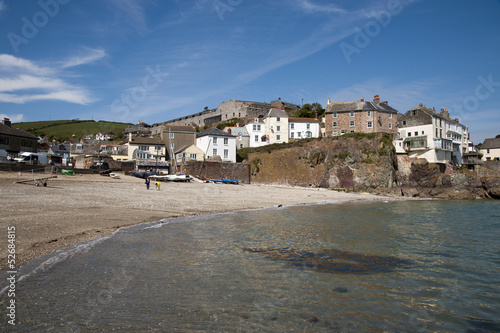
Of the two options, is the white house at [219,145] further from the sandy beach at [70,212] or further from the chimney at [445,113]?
the chimney at [445,113]

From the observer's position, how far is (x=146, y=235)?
40.8 ft

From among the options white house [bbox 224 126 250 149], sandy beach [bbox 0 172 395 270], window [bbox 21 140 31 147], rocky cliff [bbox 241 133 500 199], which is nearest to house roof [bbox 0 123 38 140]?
window [bbox 21 140 31 147]

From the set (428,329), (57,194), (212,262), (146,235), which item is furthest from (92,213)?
(428,329)

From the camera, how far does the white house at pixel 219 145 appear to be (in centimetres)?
5619

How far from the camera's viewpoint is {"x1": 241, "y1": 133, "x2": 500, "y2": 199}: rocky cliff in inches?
1909

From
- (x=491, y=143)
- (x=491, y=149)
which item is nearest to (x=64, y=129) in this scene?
(x=491, y=149)

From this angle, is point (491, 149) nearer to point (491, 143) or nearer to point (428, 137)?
point (491, 143)

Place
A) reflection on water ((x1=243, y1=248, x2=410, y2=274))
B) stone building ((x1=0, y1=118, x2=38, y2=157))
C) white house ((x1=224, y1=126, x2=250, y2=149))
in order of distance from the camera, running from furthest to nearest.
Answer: white house ((x1=224, y1=126, x2=250, y2=149)) → stone building ((x1=0, y1=118, x2=38, y2=157)) → reflection on water ((x1=243, y1=248, x2=410, y2=274))

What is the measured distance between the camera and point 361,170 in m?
48.8

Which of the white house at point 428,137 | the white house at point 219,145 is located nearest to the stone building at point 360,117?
the white house at point 428,137

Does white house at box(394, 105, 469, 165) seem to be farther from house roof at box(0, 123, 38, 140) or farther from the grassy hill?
the grassy hill

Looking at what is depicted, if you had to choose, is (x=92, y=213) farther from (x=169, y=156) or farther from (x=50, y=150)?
(x=50, y=150)

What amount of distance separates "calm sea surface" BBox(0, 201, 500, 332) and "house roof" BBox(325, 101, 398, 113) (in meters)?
47.3

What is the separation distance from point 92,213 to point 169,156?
151 feet
